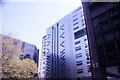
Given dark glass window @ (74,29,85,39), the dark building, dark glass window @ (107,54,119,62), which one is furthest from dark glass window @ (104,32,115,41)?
dark glass window @ (74,29,85,39)

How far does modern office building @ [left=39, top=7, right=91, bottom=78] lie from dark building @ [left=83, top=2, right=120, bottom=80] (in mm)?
9805

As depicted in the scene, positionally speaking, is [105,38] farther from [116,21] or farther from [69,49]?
[69,49]

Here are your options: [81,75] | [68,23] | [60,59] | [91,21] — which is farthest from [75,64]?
[91,21]

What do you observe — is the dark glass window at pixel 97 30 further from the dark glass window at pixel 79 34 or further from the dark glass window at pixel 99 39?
the dark glass window at pixel 79 34

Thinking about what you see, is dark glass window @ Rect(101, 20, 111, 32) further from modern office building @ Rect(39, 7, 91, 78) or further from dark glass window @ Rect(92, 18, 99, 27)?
modern office building @ Rect(39, 7, 91, 78)

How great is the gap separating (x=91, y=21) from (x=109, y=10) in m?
0.88

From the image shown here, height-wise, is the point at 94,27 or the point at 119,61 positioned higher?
the point at 94,27

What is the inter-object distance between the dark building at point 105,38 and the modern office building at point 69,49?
32.2 feet

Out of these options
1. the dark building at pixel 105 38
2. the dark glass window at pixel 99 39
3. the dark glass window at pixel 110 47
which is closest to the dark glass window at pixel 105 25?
the dark building at pixel 105 38

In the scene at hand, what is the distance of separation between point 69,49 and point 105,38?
1349 centimetres

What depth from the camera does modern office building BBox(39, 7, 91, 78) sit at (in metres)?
16.3

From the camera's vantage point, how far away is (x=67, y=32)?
64.5ft

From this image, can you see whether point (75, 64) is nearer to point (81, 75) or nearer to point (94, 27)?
point (81, 75)

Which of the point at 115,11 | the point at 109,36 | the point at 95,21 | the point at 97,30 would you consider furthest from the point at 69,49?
the point at 115,11
